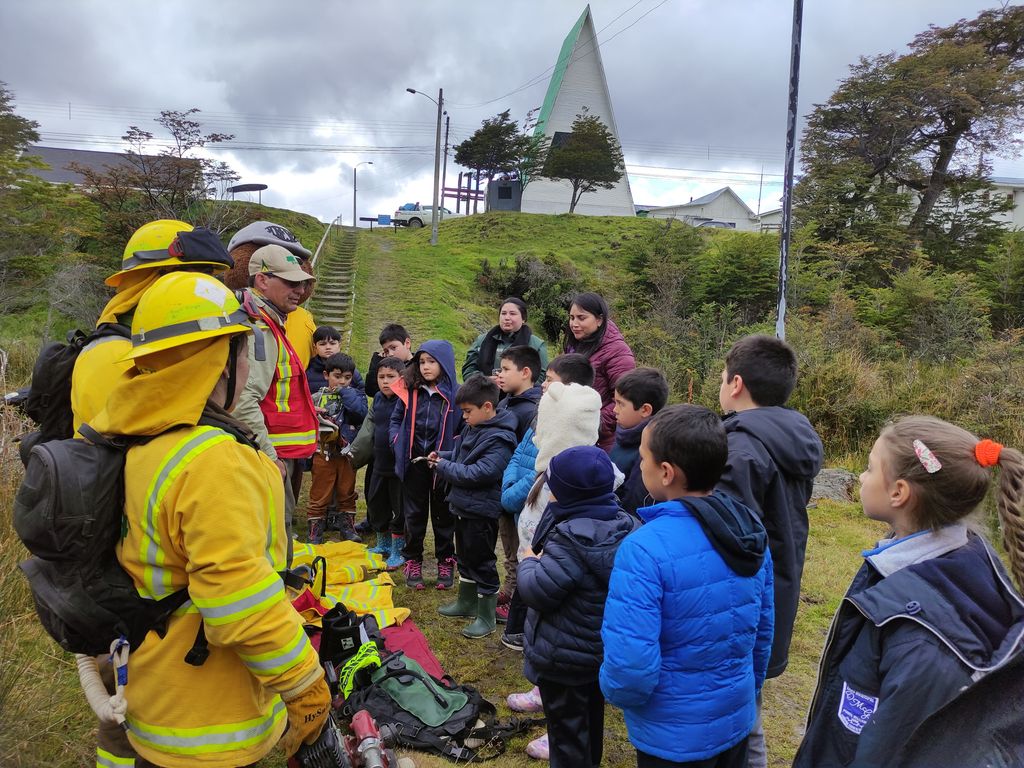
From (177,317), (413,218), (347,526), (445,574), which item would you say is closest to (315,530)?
(347,526)

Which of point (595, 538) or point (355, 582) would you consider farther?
point (355, 582)

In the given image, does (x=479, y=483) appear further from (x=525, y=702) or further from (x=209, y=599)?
(x=209, y=599)

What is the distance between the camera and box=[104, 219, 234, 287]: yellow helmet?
2363 mm

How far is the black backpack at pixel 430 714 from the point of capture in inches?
109

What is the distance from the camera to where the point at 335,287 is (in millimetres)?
17344

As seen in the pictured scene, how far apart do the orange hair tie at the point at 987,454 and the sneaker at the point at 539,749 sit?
2.15 m

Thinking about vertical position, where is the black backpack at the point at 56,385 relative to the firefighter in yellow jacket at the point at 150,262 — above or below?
below

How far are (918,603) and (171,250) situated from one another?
2565 millimetres

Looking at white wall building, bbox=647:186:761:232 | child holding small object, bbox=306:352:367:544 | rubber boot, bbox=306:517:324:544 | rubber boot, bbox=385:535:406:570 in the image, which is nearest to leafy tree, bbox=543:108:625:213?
white wall building, bbox=647:186:761:232

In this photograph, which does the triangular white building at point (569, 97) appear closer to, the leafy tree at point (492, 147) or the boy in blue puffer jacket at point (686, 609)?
the leafy tree at point (492, 147)

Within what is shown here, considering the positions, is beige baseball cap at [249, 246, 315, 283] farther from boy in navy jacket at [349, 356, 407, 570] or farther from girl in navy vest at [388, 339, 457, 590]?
boy in navy jacket at [349, 356, 407, 570]

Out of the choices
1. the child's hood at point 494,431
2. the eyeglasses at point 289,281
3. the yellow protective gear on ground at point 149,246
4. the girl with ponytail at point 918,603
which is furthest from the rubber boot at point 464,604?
the girl with ponytail at point 918,603

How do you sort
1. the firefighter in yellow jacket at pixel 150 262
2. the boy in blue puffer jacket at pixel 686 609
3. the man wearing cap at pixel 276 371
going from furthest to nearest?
the man wearing cap at pixel 276 371
the firefighter in yellow jacket at pixel 150 262
the boy in blue puffer jacket at pixel 686 609

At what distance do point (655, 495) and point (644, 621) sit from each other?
43 cm
